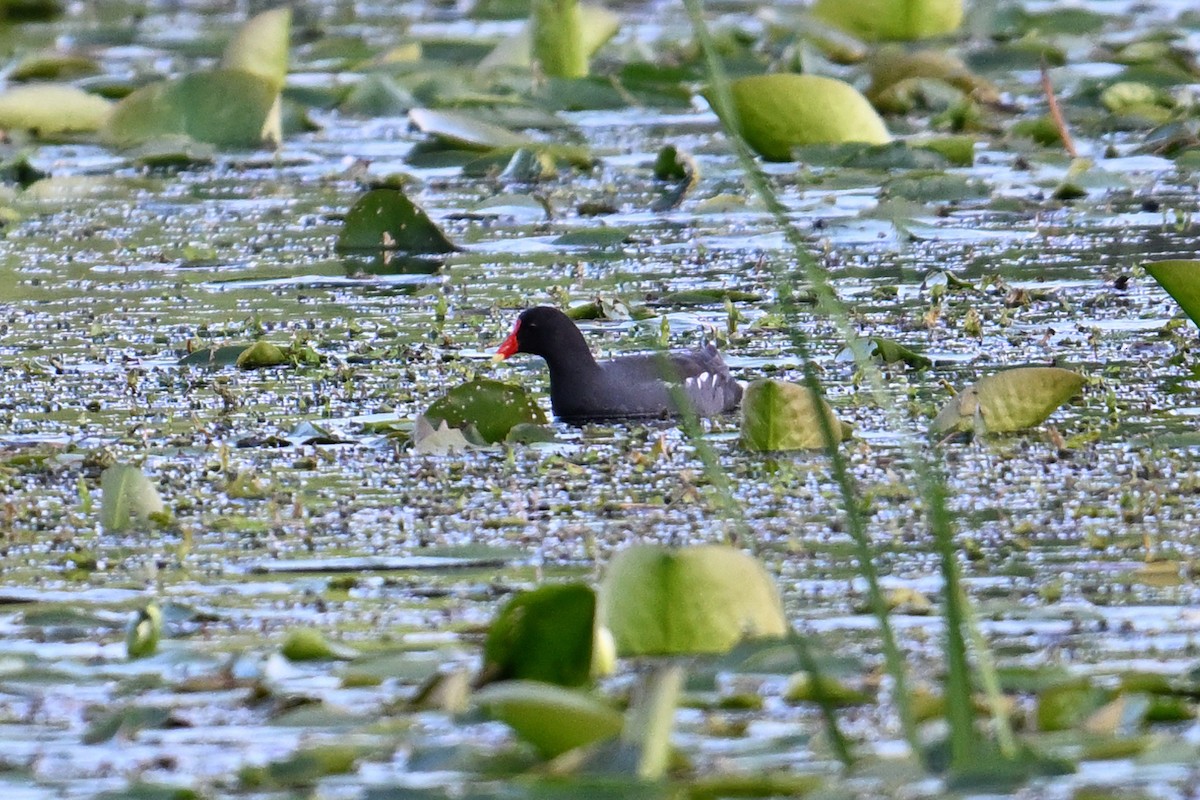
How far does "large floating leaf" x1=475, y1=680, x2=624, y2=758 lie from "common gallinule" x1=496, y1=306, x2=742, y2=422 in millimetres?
2995

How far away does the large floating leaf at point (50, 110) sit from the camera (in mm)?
12656

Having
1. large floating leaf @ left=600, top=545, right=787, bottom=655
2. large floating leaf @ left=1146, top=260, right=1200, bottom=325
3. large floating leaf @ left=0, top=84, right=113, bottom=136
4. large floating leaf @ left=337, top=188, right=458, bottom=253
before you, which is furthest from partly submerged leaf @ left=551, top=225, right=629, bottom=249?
large floating leaf @ left=600, top=545, right=787, bottom=655

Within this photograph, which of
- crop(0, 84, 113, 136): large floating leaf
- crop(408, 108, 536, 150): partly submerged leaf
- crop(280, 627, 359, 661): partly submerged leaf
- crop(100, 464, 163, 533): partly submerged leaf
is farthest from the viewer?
crop(0, 84, 113, 136): large floating leaf

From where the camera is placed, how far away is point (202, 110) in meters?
12.2

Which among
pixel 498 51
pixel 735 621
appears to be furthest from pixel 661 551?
pixel 498 51

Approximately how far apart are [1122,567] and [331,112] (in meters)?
9.60

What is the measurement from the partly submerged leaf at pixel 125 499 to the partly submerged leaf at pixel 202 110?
22.0ft

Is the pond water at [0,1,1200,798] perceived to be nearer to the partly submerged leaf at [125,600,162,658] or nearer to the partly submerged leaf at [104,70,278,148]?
the partly submerged leaf at [125,600,162,658]

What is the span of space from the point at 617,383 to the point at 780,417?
77cm

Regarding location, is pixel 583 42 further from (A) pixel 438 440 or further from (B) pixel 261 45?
(A) pixel 438 440

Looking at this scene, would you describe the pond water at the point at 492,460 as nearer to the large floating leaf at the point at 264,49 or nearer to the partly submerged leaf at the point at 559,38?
the large floating leaf at the point at 264,49

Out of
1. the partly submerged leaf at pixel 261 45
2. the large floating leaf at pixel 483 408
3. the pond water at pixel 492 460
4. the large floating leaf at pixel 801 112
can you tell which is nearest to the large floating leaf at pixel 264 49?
the partly submerged leaf at pixel 261 45

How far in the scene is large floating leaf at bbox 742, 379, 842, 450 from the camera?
20.2 ft

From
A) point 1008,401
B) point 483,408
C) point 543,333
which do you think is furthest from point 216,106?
point 1008,401
